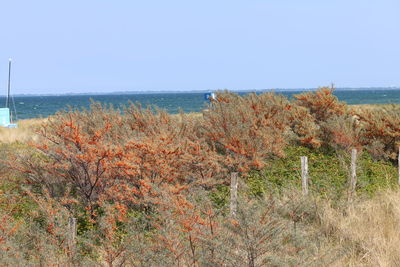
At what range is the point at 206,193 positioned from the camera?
10500 mm

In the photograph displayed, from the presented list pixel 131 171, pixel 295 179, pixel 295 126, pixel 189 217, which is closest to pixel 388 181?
pixel 295 179

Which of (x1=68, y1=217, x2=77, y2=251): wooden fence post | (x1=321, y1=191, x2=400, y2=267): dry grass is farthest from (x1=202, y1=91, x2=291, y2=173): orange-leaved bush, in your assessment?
(x1=68, y1=217, x2=77, y2=251): wooden fence post

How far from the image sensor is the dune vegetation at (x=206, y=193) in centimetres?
707

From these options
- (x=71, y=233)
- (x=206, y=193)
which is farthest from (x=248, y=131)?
(x=71, y=233)

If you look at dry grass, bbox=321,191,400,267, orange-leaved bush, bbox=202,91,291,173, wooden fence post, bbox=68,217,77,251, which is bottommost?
dry grass, bbox=321,191,400,267

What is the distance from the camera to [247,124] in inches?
572

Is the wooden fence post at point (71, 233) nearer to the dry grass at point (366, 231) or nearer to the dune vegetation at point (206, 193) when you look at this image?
the dune vegetation at point (206, 193)

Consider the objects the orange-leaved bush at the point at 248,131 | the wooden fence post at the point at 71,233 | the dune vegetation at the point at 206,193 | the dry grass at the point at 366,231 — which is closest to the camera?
the dune vegetation at the point at 206,193

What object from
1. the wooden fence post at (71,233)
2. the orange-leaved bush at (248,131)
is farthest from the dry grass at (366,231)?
the wooden fence post at (71,233)

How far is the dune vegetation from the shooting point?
23.2 ft

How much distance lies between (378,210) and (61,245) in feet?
18.2

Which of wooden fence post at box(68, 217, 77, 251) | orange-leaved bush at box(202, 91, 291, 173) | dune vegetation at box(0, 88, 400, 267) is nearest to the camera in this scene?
dune vegetation at box(0, 88, 400, 267)

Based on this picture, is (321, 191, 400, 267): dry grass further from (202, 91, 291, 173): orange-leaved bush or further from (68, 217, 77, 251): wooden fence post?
(68, 217, 77, 251): wooden fence post

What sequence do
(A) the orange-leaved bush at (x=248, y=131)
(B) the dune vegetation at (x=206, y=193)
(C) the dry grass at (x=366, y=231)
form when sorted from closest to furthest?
1. (B) the dune vegetation at (x=206, y=193)
2. (C) the dry grass at (x=366, y=231)
3. (A) the orange-leaved bush at (x=248, y=131)
